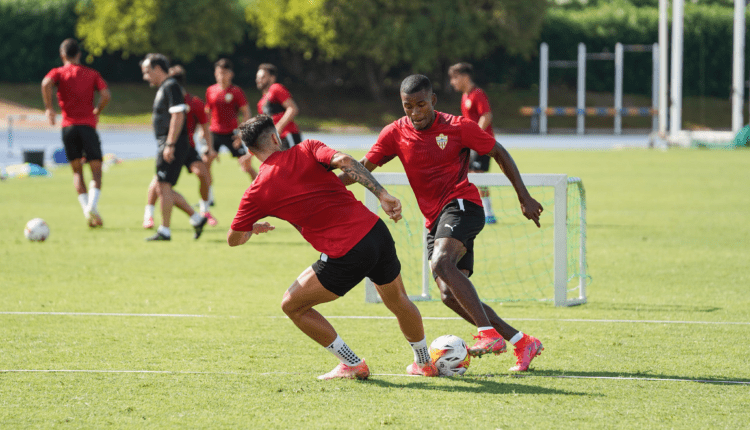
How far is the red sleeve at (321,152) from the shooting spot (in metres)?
4.81

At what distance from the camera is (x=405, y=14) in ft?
147

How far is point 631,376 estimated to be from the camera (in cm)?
533

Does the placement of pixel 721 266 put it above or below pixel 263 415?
below

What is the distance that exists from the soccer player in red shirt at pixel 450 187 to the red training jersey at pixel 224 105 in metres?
8.44

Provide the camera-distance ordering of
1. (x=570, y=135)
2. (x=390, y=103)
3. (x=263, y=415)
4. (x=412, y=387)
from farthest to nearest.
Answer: (x=390, y=103)
(x=570, y=135)
(x=412, y=387)
(x=263, y=415)

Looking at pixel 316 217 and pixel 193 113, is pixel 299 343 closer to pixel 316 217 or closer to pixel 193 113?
pixel 316 217

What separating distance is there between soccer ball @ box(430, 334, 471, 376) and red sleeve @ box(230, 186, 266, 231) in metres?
1.30

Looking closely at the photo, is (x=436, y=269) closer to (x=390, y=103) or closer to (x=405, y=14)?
(x=405, y=14)

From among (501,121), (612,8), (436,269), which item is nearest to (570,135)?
(501,121)

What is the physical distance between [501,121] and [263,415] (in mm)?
43588

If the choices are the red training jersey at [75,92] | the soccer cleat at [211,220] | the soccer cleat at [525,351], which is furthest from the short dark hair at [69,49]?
the soccer cleat at [525,351]

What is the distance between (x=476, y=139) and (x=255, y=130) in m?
1.36

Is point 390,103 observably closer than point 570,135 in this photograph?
No

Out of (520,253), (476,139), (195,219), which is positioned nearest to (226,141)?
(195,219)
